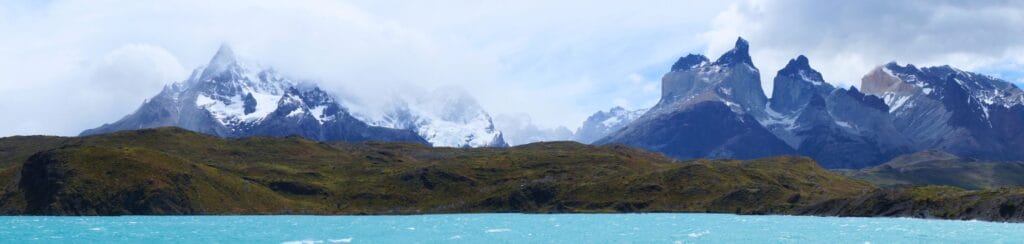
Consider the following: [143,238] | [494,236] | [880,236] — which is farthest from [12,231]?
[880,236]

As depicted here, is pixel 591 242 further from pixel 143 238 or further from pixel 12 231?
pixel 12 231

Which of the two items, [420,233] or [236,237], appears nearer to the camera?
[236,237]

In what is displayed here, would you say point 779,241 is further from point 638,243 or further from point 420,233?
point 420,233

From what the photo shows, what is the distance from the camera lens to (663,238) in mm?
169875

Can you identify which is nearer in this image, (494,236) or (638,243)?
(638,243)

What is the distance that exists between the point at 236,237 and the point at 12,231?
41932 millimetres

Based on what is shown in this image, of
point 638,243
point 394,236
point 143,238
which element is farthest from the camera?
point 394,236

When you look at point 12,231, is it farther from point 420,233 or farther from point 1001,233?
point 1001,233

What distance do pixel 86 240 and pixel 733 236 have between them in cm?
9604

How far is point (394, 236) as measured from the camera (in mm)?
178875

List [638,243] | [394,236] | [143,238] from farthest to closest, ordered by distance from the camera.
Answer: [394,236] < [143,238] < [638,243]

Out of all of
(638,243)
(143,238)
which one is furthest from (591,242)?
(143,238)

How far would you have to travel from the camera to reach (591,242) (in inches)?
6358

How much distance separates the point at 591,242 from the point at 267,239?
4817cm
